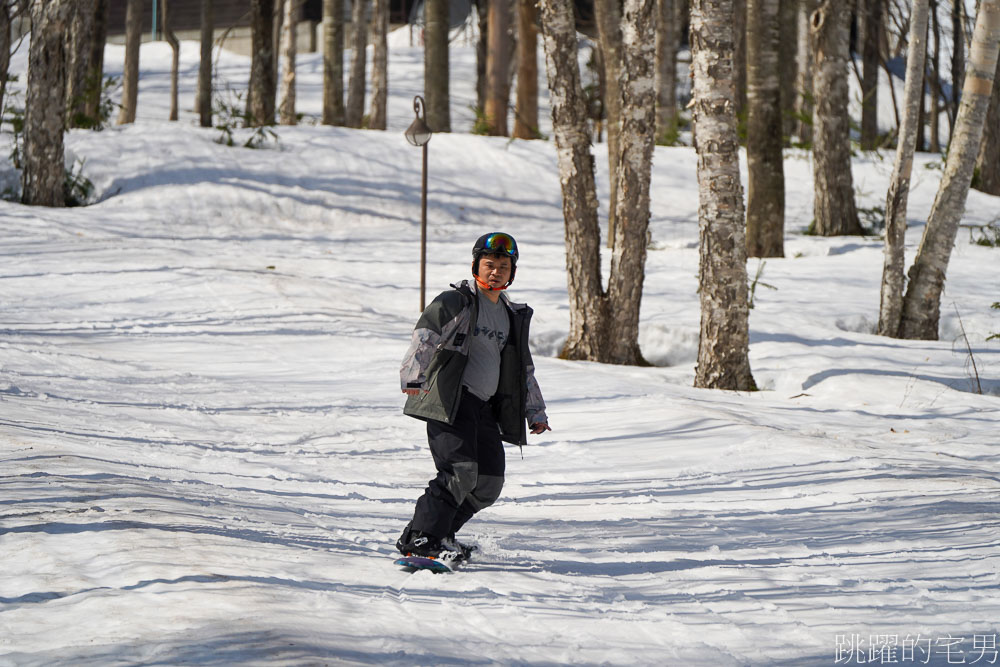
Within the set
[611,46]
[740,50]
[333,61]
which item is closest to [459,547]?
[611,46]

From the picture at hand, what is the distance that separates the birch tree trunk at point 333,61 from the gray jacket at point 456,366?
18.8 meters

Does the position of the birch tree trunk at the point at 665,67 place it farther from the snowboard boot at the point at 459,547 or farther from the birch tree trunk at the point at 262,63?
the snowboard boot at the point at 459,547

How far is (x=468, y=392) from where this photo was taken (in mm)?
4871

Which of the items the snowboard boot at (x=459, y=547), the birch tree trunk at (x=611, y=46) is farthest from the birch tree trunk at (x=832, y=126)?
the snowboard boot at (x=459, y=547)

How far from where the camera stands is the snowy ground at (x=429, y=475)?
393 centimetres

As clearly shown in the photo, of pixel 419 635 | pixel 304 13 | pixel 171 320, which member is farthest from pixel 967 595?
pixel 304 13

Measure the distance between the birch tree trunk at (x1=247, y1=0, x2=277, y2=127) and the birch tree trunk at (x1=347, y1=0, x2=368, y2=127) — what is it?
4.71 m

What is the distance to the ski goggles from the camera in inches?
193

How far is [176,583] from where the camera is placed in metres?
4.04

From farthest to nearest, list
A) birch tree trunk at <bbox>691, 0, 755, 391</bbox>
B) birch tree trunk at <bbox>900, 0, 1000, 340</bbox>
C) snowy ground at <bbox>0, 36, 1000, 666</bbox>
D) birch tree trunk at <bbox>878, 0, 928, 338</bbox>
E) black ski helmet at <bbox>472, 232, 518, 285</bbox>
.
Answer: birch tree trunk at <bbox>878, 0, 928, 338</bbox>, birch tree trunk at <bbox>900, 0, 1000, 340</bbox>, birch tree trunk at <bbox>691, 0, 755, 391</bbox>, black ski helmet at <bbox>472, 232, 518, 285</bbox>, snowy ground at <bbox>0, 36, 1000, 666</bbox>

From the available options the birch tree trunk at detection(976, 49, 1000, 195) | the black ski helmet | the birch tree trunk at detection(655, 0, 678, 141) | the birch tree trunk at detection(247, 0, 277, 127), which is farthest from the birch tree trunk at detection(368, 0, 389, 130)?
the black ski helmet

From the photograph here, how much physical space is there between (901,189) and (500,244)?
27.6ft

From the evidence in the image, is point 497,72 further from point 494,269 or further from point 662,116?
point 494,269

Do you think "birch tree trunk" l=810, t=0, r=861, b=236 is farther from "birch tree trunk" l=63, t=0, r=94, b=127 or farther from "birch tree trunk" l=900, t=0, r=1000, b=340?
"birch tree trunk" l=63, t=0, r=94, b=127
